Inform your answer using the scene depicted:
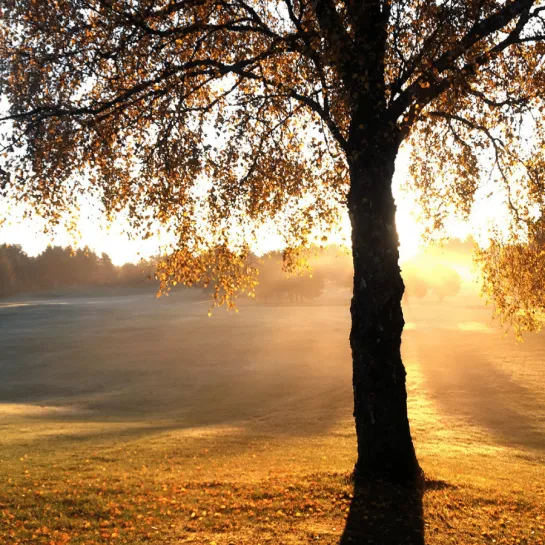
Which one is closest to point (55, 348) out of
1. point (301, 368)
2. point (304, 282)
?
point (301, 368)

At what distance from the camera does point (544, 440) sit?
64.3ft

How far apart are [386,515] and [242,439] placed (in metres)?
10.0

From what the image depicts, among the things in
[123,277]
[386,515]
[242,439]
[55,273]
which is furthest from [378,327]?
[123,277]

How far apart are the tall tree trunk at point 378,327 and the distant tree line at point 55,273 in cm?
12462

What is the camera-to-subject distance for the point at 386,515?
8.13 metres

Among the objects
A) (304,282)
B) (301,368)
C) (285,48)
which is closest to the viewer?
(285,48)

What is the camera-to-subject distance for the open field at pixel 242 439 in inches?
312

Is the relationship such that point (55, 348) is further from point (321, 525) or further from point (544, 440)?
point (321, 525)

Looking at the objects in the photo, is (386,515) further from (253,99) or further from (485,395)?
(485,395)

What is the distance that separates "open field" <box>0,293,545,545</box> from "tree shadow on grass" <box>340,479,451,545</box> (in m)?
0.05

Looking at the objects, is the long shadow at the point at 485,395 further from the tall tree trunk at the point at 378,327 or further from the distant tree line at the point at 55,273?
the distant tree line at the point at 55,273

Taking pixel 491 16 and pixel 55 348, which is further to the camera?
pixel 55 348

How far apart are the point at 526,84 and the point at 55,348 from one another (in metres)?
42.9

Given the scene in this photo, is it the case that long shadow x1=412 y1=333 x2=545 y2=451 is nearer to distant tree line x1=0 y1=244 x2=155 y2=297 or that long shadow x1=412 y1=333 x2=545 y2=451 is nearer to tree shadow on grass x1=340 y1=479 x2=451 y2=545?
tree shadow on grass x1=340 y1=479 x2=451 y2=545
